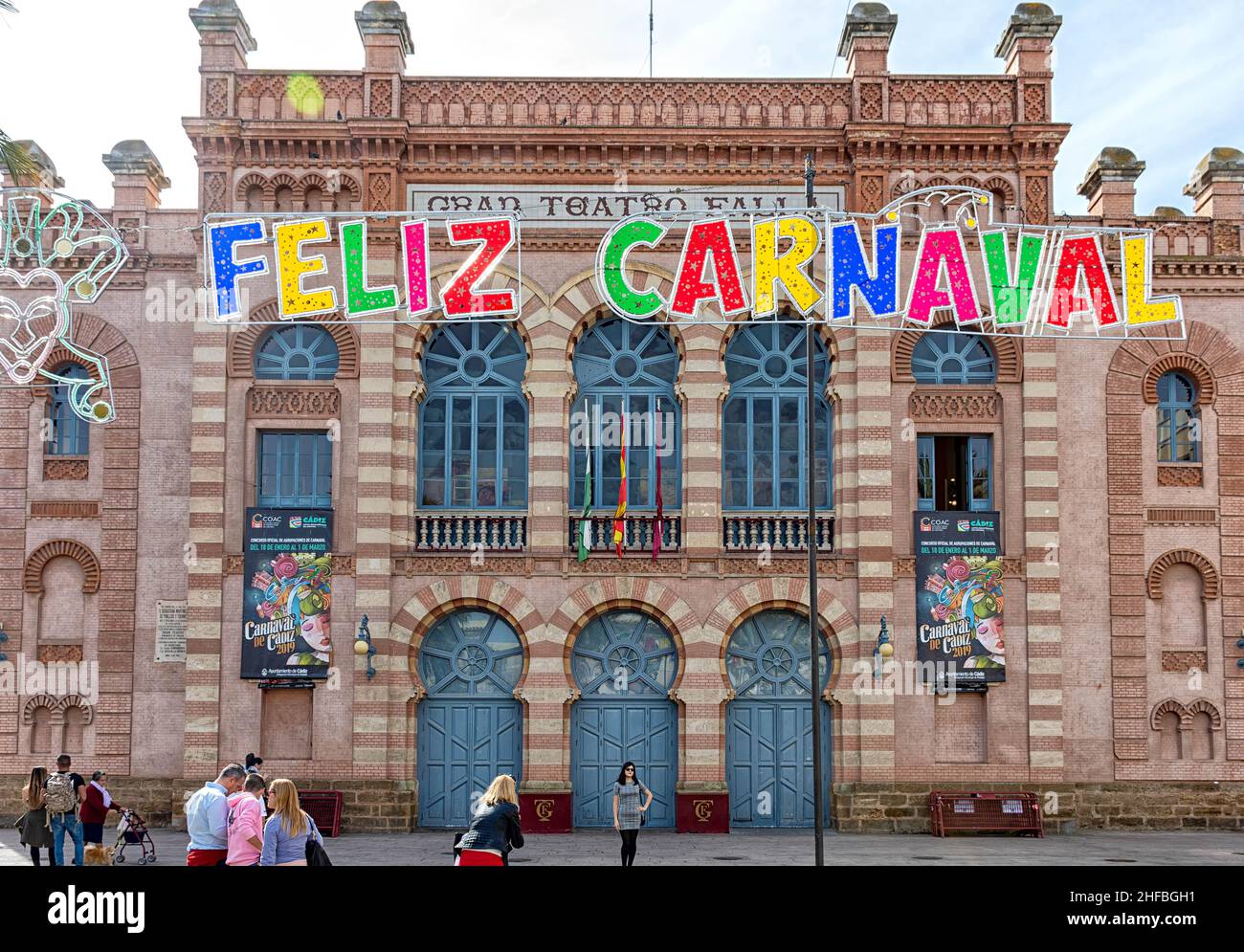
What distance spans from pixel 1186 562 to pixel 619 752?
11997 millimetres

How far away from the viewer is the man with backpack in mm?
19953

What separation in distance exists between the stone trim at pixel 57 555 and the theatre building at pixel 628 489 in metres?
0.08

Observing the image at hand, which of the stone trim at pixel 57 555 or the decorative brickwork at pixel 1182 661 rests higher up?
the stone trim at pixel 57 555

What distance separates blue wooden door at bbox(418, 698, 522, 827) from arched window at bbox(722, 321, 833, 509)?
6225 mm

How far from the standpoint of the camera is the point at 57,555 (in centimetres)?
2838

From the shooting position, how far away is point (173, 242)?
93.9ft

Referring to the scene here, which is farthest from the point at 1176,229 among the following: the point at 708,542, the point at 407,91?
→ the point at 407,91

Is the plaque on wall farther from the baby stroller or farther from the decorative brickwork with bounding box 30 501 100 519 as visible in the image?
the baby stroller

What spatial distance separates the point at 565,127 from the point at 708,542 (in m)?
8.72

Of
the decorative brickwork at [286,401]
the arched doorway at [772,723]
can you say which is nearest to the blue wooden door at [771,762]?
the arched doorway at [772,723]

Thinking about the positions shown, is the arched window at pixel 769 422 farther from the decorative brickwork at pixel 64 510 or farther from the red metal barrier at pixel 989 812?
the decorative brickwork at pixel 64 510

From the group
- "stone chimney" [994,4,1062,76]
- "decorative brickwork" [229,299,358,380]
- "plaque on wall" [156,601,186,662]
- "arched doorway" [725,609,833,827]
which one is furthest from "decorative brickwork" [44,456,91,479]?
"stone chimney" [994,4,1062,76]

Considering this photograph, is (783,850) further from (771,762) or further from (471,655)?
(471,655)

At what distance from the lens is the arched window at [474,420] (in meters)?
28.1
